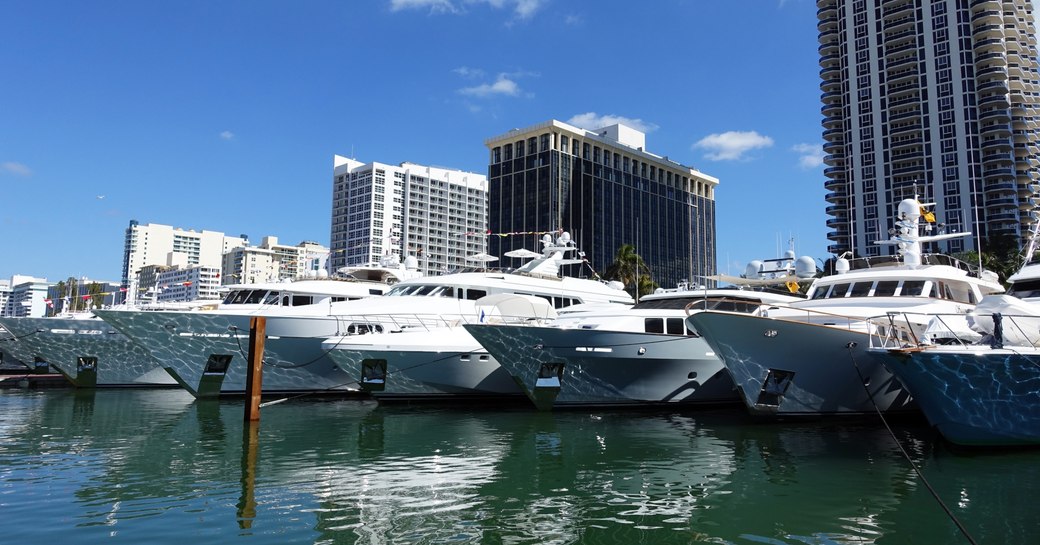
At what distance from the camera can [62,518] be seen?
30.0 ft

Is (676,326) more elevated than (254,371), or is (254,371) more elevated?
(676,326)

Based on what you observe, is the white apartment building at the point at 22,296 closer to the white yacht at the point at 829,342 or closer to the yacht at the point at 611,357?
the yacht at the point at 611,357

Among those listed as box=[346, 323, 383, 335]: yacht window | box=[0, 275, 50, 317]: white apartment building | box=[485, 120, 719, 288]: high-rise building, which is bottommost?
box=[346, 323, 383, 335]: yacht window

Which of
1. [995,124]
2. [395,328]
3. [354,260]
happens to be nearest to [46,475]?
[395,328]

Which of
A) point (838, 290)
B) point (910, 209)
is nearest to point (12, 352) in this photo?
point (838, 290)

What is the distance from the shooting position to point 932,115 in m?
79.6

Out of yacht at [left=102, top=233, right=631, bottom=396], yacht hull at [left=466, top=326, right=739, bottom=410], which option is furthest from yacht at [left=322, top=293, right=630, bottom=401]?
yacht hull at [left=466, top=326, right=739, bottom=410]

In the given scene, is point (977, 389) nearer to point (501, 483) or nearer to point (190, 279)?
point (501, 483)

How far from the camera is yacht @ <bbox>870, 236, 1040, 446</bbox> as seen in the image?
12.6 meters

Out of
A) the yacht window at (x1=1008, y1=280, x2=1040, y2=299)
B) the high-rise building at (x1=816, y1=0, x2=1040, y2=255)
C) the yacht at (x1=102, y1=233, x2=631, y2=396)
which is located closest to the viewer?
the yacht window at (x1=1008, y1=280, x2=1040, y2=299)

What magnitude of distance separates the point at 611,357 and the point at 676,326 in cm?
230

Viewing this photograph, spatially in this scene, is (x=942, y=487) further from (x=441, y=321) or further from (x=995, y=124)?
(x=995, y=124)

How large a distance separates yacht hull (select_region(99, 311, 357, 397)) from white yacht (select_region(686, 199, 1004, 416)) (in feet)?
43.5

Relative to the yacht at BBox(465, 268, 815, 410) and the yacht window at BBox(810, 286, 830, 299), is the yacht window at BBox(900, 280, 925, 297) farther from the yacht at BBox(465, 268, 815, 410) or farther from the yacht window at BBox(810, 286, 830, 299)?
the yacht at BBox(465, 268, 815, 410)
